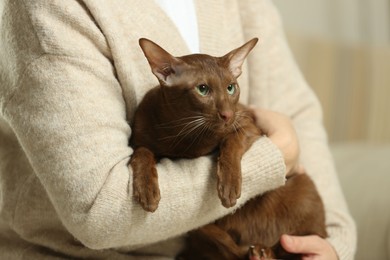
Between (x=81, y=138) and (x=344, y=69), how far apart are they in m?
2.28

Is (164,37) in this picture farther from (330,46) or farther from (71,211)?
(330,46)

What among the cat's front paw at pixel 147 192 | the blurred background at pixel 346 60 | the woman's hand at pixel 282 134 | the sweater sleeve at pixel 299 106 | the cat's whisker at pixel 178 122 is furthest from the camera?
the blurred background at pixel 346 60

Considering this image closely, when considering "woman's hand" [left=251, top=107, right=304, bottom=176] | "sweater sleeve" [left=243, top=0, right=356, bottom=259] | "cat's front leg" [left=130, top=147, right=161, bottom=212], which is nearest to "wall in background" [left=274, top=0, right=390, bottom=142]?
"sweater sleeve" [left=243, top=0, right=356, bottom=259]

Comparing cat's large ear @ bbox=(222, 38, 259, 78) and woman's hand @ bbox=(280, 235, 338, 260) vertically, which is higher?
cat's large ear @ bbox=(222, 38, 259, 78)

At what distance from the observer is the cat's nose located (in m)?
1.04

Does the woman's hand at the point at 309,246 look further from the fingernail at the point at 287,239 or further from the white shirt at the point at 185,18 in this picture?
the white shirt at the point at 185,18

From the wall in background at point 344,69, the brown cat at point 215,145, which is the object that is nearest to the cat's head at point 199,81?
the brown cat at point 215,145

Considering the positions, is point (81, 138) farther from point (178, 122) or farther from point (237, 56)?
point (237, 56)

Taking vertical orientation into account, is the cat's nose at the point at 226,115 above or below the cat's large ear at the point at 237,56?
below

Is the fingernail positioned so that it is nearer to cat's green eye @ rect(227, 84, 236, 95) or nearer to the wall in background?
cat's green eye @ rect(227, 84, 236, 95)

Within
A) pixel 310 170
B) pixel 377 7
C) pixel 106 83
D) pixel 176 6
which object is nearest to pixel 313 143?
pixel 310 170

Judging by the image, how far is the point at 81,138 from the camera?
988mm

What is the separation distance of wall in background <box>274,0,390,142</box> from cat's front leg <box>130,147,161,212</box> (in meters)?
1.93

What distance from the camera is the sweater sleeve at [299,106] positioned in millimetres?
1451
